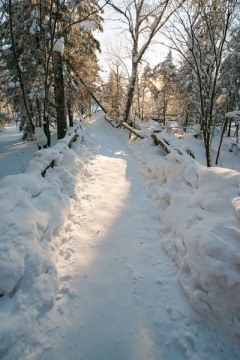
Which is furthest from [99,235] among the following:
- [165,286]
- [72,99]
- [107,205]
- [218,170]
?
[72,99]

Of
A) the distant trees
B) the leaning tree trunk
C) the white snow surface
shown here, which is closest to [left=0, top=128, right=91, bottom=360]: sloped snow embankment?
the white snow surface

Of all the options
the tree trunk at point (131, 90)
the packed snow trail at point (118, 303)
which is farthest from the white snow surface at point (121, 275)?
the tree trunk at point (131, 90)

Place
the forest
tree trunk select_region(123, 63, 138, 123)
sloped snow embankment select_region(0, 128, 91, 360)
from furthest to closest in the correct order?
tree trunk select_region(123, 63, 138, 123)
the forest
sloped snow embankment select_region(0, 128, 91, 360)

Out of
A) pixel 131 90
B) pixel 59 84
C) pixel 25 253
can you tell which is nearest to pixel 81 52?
pixel 131 90

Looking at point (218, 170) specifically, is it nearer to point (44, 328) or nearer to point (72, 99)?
point (44, 328)

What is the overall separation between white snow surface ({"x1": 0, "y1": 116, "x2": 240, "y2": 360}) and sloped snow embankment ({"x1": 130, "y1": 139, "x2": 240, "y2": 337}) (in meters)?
0.01

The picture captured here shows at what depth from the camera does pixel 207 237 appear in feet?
8.05

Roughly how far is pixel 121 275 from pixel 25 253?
4.11 ft

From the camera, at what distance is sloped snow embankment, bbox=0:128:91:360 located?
1925 millimetres

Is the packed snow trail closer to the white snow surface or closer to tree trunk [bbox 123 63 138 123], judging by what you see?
the white snow surface

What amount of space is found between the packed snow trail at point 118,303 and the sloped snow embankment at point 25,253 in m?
0.16

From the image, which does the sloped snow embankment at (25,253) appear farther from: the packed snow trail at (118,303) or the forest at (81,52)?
the forest at (81,52)

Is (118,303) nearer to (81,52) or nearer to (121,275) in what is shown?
(121,275)

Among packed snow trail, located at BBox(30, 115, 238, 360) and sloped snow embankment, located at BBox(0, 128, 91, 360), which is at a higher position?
sloped snow embankment, located at BBox(0, 128, 91, 360)
